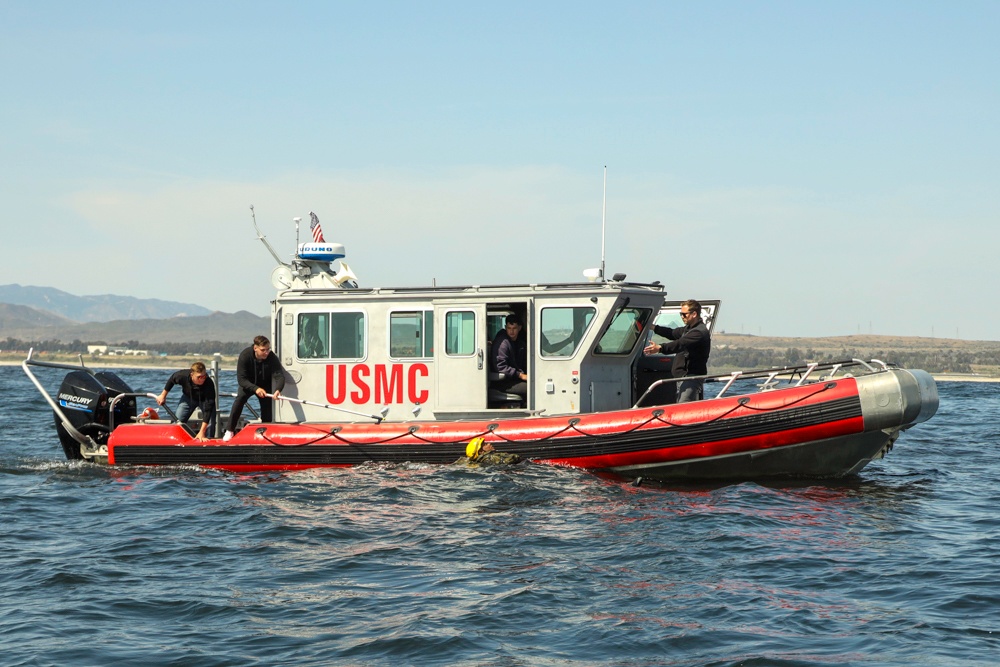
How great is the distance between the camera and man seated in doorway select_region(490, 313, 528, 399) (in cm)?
1285

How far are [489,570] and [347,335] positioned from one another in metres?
5.44

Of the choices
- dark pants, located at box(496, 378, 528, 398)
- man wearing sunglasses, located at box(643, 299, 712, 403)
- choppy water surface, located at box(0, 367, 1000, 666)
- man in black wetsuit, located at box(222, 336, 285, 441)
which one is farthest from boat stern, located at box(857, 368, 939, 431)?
man in black wetsuit, located at box(222, 336, 285, 441)

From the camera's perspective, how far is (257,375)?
1295cm

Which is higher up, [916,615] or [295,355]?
[295,355]

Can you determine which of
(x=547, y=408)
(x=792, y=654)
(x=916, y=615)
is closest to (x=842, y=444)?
(x=547, y=408)

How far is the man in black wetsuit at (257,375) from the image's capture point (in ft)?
41.6

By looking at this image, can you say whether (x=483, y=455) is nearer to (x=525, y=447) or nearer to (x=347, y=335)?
(x=525, y=447)

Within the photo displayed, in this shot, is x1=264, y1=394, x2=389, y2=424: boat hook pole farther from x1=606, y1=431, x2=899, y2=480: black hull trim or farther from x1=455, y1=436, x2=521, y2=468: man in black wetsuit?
x1=606, y1=431, x2=899, y2=480: black hull trim

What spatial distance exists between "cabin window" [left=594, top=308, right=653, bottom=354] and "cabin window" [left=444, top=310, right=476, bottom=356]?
1524 millimetres

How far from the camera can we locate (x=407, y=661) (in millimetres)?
6449

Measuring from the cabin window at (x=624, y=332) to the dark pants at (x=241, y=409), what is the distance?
13.9ft

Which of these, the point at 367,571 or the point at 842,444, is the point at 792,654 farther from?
the point at 842,444

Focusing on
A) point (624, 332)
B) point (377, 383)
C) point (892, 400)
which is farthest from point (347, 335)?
point (892, 400)

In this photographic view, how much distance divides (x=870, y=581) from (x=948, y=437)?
13.7 meters
